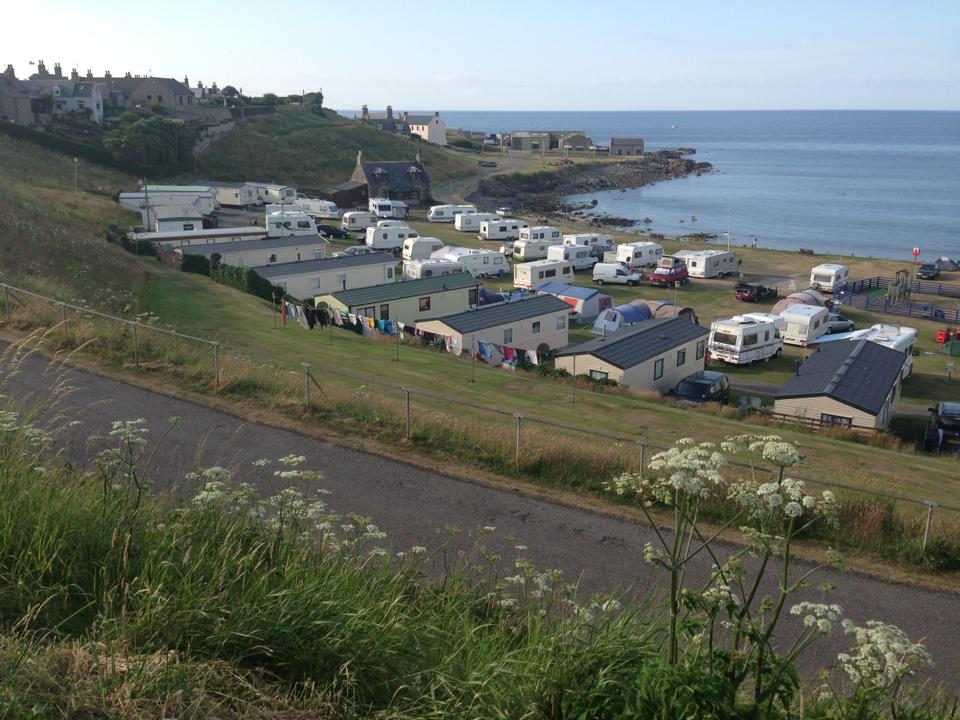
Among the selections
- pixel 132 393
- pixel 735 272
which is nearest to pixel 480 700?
pixel 132 393

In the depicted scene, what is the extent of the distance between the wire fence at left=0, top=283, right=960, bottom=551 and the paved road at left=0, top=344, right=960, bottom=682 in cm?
97

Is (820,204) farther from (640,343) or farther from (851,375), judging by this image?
(851,375)

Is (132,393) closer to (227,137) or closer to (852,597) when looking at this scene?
(852,597)

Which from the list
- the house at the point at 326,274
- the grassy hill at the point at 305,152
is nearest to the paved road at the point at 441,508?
the house at the point at 326,274

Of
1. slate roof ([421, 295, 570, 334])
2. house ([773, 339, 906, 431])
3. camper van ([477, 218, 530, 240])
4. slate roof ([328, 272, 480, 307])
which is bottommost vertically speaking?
house ([773, 339, 906, 431])

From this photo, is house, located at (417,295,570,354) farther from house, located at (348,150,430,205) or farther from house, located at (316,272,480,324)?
house, located at (348,150,430,205)

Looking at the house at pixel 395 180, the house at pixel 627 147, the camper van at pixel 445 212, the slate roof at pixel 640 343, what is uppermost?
the house at pixel 627 147

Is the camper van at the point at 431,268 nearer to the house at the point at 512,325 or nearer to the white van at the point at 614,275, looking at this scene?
the white van at the point at 614,275

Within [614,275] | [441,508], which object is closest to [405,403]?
[441,508]

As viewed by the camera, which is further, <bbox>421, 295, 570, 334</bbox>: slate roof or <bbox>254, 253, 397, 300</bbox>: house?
<bbox>254, 253, 397, 300</bbox>: house

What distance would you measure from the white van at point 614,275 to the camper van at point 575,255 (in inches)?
87.7

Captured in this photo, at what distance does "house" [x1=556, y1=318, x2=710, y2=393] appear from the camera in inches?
945

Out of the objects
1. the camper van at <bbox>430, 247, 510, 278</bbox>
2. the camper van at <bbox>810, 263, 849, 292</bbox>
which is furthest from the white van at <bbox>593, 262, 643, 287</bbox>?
the camper van at <bbox>810, 263, 849, 292</bbox>

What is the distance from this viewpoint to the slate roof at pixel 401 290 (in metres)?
30.8
